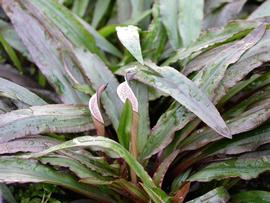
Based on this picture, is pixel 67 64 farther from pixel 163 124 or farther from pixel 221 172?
pixel 221 172

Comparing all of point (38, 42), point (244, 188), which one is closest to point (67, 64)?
point (38, 42)

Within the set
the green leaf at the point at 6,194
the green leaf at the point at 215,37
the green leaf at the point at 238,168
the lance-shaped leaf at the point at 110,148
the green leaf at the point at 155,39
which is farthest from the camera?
the green leaf at the point at 155,39

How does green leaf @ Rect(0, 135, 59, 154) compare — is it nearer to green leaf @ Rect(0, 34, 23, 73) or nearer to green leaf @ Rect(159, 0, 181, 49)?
green leaf @ Rect(0, 34, 23, 73)

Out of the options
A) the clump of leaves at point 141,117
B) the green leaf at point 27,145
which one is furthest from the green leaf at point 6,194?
the green leaf at point 27,145

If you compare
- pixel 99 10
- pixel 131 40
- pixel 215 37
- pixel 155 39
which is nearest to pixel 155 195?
pixel 131 40

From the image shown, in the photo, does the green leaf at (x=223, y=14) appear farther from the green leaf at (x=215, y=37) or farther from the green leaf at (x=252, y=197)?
the green leaf at (x=252, y=197)
